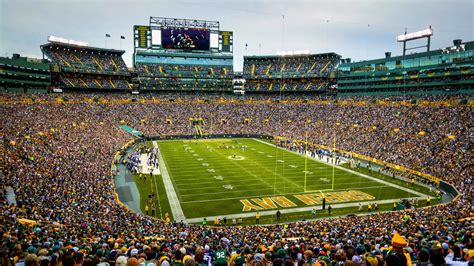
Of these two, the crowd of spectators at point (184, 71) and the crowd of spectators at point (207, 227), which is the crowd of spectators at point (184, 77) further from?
the crowd of spectators at point (207, 227)

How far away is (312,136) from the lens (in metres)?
51.4

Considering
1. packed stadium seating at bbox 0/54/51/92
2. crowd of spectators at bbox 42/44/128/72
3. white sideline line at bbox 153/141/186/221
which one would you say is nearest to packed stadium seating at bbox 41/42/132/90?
crowd of spectators at bbox 42/44/128/72

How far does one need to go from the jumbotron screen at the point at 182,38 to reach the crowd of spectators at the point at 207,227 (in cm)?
1264

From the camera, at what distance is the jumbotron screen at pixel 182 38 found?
74000mm

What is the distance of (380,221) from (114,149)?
100ft

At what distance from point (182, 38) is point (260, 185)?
2190 inches

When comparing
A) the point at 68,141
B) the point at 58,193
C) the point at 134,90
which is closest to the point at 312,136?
the point at 68,141

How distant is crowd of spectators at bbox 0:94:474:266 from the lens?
23.6 feet

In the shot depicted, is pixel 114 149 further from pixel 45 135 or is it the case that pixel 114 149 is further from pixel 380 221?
pixel 380 221

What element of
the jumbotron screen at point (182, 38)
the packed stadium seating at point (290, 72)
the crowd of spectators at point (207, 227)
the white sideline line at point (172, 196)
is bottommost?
the white sideline line at point (172, 196)

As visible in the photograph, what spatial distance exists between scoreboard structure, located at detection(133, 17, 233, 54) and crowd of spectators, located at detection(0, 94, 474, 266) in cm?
1249

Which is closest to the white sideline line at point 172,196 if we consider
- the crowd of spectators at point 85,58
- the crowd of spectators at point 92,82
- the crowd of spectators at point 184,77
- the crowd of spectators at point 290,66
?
the crowd of spectators at point 92,82

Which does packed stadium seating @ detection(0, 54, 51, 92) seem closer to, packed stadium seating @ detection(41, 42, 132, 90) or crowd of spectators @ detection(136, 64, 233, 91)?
packed stadium seating @ detection(41, 42, 132, 90)

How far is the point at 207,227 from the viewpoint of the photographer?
1706 centimetres
